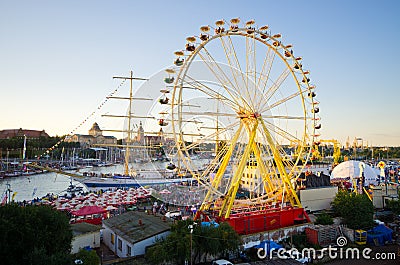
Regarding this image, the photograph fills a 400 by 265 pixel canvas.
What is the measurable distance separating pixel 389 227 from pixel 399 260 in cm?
679

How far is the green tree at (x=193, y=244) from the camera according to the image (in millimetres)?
16109

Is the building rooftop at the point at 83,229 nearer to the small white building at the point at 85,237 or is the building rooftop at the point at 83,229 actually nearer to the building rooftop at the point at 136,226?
the small white building at the point at 85,237

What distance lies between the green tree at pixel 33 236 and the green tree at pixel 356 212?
1976cm

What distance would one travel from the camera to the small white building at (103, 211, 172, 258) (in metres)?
17.8

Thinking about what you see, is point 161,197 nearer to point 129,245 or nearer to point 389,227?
point 129,245

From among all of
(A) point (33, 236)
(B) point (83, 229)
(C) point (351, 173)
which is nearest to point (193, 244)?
Answer: (A) point (33, 236)

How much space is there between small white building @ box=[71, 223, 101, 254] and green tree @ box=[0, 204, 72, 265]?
436 cm

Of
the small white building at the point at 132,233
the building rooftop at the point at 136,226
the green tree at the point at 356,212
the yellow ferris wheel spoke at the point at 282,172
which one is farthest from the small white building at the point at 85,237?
the green tree at the point at 356,212

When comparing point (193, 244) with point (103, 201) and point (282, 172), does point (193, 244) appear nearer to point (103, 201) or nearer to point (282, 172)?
point (282, 172)

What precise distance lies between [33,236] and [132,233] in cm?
600

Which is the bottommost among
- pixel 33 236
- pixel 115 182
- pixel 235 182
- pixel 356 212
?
pixel 115 182

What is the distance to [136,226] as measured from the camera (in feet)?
65.7

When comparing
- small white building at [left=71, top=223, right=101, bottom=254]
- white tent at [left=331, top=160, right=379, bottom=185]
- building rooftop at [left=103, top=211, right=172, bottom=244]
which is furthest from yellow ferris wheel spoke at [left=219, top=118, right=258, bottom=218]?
white tent at [left=331, top=160, right=379, bottom=185]

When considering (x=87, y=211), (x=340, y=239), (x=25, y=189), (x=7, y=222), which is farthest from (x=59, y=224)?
(x=25, y=189)
